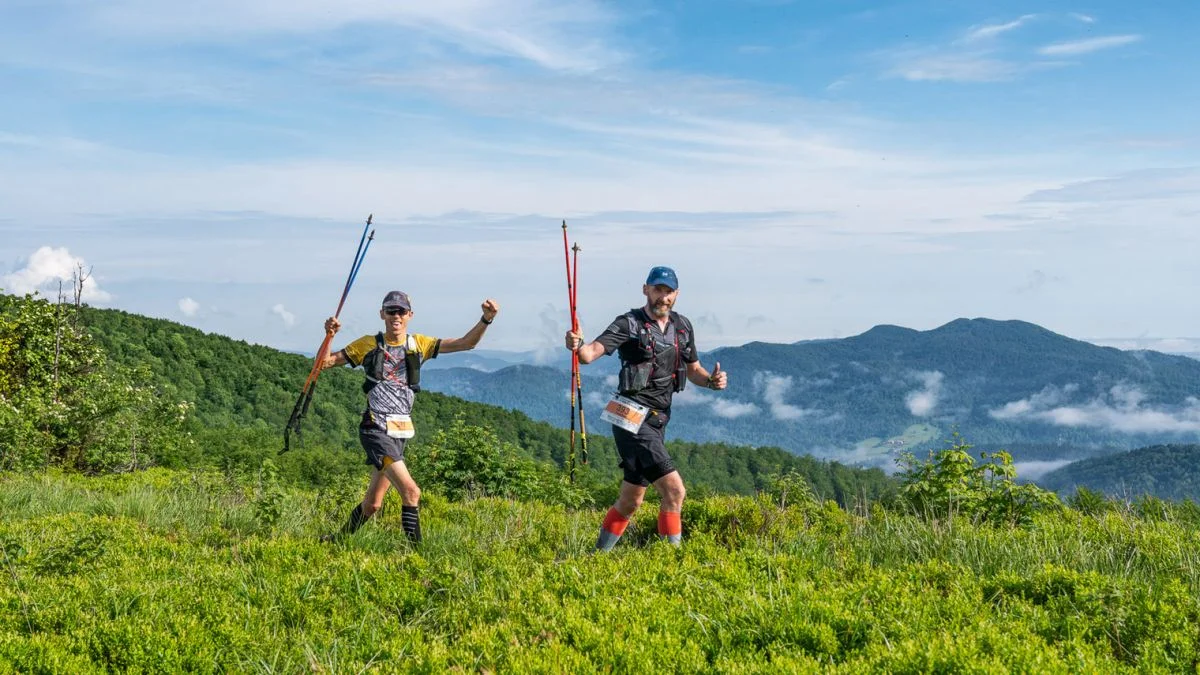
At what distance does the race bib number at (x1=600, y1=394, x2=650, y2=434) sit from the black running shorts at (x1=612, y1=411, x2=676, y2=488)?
6cm

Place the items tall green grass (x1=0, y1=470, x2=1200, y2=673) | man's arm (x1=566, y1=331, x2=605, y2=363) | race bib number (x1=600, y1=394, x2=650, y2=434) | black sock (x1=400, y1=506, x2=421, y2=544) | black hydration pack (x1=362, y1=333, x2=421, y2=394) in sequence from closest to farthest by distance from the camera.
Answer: tall green grass (x1=0, y1=470, x2=1200, y2=673) < man's arm (x1=566, y1=331, x2=605, y2=363) < race bib number (x1=600, y1=394, x2=650, y2=434) < black sock (x1=400, y1=506, x2=421, y2=544) < black hydration pack (x1=362, y1=333, x2=421, y2=394)

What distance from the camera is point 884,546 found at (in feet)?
24.4

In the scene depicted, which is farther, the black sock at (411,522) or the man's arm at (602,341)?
the black sock at (411,522)

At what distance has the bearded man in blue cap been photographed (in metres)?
7.66

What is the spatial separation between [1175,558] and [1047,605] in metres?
1.70

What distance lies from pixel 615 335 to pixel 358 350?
2.78m

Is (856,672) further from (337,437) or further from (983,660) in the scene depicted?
(337,437)

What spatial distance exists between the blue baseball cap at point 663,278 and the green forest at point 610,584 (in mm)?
2216

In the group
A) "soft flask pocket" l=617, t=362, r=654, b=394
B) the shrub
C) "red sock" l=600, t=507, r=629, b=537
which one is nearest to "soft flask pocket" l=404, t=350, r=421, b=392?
"soft flask pocket" l=617, t=362, r=654, b=394

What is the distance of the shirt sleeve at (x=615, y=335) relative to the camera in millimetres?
7457

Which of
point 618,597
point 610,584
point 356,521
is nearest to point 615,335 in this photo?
point 610,584

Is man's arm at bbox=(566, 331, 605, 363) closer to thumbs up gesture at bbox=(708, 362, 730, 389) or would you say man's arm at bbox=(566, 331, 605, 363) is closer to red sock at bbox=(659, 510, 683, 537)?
thumbs up gesture at bbox=(708, 362, 730, 389)

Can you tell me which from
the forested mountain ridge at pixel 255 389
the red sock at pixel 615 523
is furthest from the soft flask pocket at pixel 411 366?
the forested mountain ridge at pixel 255 389

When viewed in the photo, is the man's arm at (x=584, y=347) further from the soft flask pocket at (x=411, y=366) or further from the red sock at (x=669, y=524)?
the soft flask pocket at (x=411, y=366)
